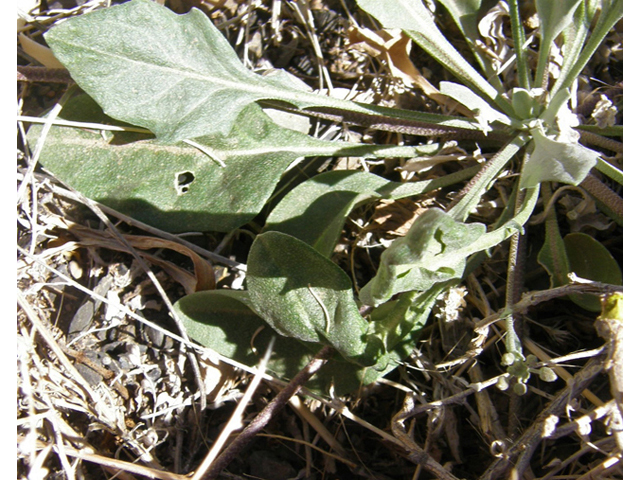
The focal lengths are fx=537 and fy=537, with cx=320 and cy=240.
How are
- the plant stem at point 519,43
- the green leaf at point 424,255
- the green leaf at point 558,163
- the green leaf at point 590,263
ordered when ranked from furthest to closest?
1. the plant stem at point 519,43
2. the green leaf at point 590,263
3. the green leaf at point 558,163
4. the green leaf at point 424,255

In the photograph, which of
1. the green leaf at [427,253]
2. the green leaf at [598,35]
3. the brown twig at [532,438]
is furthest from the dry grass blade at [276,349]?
the green leaf at [427,253]

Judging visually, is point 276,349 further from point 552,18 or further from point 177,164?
point 552,18

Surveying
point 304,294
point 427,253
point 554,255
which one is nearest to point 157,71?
point 304,294

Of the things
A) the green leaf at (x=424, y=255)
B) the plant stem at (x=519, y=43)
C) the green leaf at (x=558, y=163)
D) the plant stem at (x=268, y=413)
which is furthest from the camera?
the plant stem at (x=519, y=43)

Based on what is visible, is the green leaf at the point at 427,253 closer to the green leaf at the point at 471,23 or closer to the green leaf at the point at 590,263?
the green leaf at the point at 590,263

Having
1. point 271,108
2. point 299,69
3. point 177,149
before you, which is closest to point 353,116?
point 271,108

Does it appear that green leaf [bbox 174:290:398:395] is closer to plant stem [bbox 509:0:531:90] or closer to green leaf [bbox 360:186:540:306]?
green leaf [bbox 360:186:540:306]
